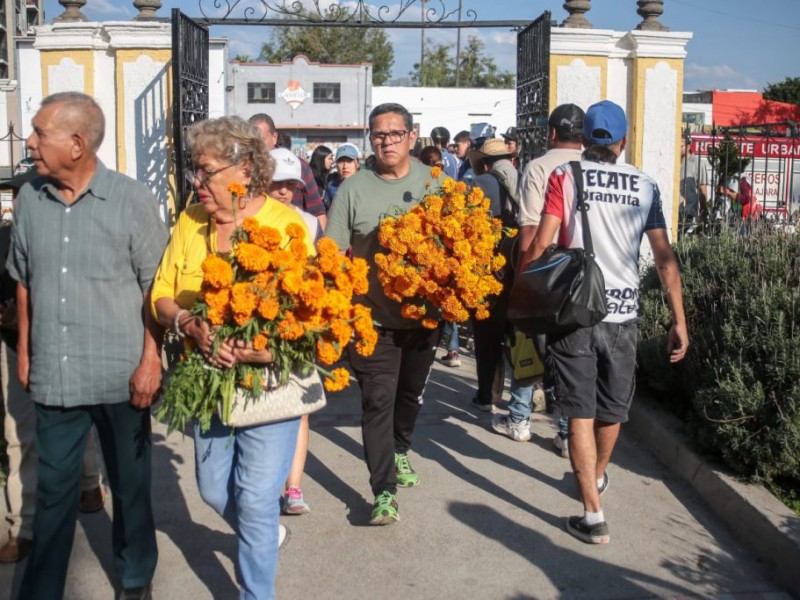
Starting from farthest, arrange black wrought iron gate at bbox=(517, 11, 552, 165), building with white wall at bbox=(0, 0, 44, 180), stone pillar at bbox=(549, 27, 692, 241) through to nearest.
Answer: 1. building with white wall at bbox=(0, 0, 44, 180)
2. stone pillar at bbox=(549, 27, 692, 241)
3. black wrought iron gate at bbox=(517, 11, 552, 165)

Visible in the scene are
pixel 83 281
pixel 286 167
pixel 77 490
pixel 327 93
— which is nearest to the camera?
pixel 83 281

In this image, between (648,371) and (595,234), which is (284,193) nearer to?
(595,234)

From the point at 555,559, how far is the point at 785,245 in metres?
3.19

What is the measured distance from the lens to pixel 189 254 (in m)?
3.39

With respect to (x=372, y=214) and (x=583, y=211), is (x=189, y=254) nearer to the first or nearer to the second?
(x=372, y=214)

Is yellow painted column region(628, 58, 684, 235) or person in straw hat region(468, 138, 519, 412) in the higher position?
yellow painted column region(628, 58, 684, 235)

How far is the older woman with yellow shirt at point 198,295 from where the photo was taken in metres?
3.32

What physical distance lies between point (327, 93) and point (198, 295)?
49.9 meters

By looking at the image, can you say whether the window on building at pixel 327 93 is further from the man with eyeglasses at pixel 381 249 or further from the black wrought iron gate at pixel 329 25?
the man with eyeglasses at pixel 381 249

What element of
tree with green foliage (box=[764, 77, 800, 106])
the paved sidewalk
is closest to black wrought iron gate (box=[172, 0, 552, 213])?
the paved sidewalk

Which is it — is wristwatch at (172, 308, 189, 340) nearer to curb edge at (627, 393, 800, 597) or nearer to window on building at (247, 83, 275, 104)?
curb edge at (627, 393, 800, 597)

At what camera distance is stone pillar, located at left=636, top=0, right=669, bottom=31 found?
9617mm

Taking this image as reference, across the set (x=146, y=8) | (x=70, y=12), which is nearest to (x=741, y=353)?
(x=146, y=8)

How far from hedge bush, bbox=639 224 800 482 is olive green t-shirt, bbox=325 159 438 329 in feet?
6.16
